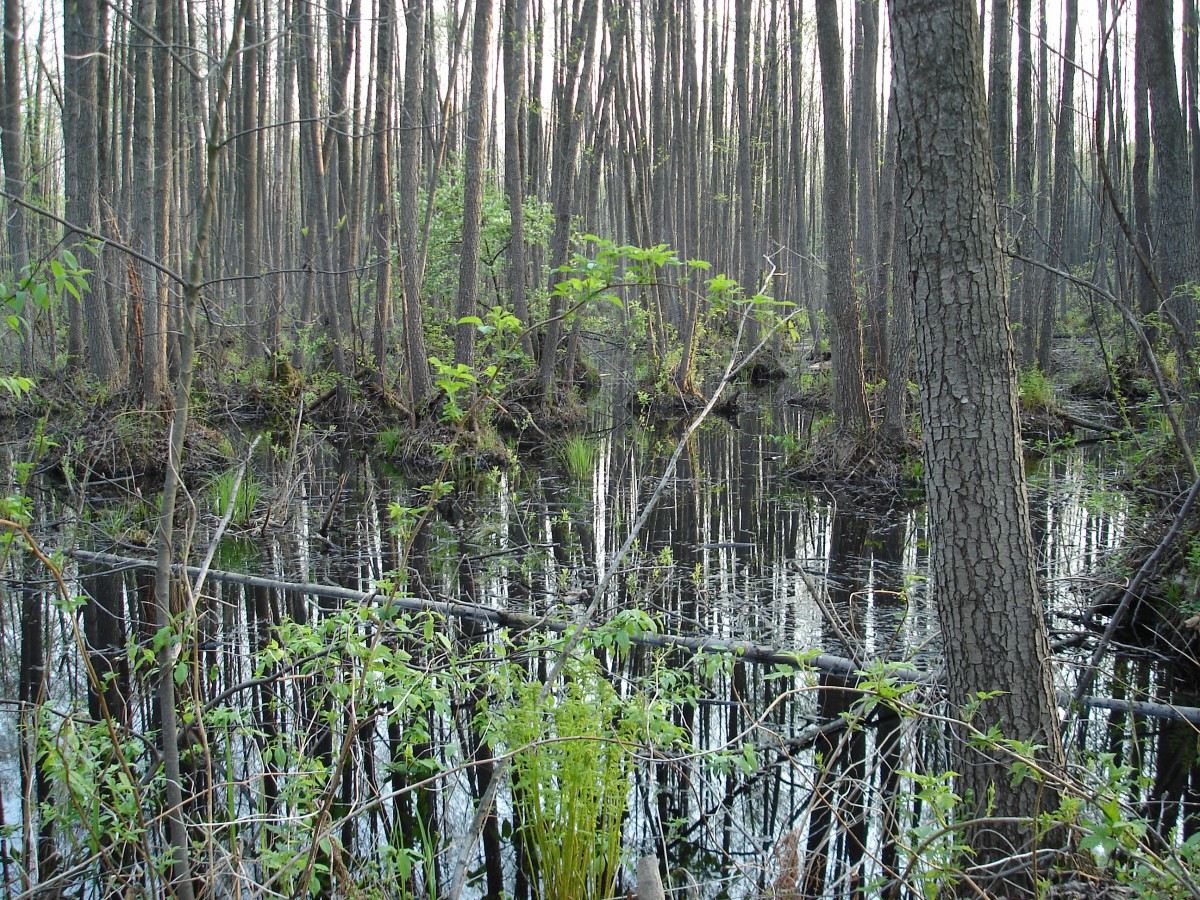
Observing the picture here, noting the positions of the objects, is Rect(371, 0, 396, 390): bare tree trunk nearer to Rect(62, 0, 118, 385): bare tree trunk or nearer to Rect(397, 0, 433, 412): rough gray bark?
Rect(397, 0, 433, 412): rough gray bark

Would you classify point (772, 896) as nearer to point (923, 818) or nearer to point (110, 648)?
point (923, 818)

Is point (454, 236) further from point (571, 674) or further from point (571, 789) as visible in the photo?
point (571, 789)

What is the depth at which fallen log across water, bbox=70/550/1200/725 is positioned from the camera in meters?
3.42

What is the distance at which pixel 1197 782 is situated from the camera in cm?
347

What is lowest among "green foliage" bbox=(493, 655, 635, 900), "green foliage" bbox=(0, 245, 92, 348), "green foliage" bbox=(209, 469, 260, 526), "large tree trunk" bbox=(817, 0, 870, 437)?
"green foliage" bbox=(493, 655, 635, 900)

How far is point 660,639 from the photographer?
14.2 ft

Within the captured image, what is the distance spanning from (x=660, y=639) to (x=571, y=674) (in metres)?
0.78

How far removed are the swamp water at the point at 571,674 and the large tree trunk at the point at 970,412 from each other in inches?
13.6

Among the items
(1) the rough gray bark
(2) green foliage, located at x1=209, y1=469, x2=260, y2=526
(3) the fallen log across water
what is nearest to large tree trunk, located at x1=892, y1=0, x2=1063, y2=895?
(3) the fallen log across water

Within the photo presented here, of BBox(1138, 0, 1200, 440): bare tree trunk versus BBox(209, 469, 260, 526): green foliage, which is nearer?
BBox(1138, 0, 1200, 440): bare tree trunk

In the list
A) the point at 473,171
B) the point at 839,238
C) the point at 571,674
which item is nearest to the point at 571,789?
the point at 571,674

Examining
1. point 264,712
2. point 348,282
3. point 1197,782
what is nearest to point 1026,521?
point 1197,782

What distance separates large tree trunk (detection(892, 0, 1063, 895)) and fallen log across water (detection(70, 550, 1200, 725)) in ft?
0.98

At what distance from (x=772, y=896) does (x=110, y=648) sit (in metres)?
3.98
